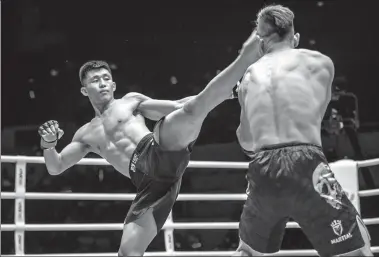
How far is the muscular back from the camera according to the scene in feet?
6.36

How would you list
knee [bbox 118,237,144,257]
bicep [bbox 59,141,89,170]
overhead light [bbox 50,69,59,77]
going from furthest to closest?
overhead light [bbox 50,69,59,77] → bicep [bbox 59,141,89,170] → knee [bbox 118,237,144,257]

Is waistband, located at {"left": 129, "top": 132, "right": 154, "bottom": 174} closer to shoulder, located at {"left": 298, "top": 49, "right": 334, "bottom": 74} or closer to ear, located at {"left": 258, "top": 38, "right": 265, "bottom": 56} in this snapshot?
ear, located at {"left": 258, "top": 38, "right": 265, "bottom": 56}

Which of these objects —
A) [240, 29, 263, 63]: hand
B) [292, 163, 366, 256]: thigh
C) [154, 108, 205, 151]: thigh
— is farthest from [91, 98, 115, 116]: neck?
[292, 163, 366, 256]: thigh

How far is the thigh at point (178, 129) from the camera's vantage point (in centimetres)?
240

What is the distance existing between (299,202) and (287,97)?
1.09ft

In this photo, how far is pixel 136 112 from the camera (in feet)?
10.2

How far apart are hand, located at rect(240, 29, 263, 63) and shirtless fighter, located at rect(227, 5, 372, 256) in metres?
0.02

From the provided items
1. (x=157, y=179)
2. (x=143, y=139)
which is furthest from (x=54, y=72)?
(x=157, y=179)

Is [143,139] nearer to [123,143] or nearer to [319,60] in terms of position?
[123,143]

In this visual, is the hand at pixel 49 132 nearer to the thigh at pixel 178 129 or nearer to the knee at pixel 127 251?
the thigh at pixel 178 129

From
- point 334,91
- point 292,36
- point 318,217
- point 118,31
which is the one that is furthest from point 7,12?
point 318,217

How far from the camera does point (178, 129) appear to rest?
Result: 8.22ft

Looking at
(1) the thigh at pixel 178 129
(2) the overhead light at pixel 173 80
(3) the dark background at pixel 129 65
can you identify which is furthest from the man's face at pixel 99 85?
(2) the overhead light at pixel 173 80

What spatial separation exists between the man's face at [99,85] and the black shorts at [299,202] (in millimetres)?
1368
